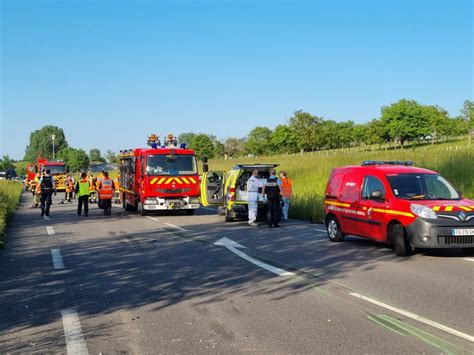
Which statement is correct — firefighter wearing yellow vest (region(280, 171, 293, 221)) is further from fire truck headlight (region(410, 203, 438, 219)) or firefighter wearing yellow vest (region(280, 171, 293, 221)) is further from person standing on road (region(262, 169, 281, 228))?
fire truck headlight (region(410, 203, 438, 219))

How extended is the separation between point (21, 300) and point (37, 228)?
34.5 ft

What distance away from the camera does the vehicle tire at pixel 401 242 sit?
10.4m

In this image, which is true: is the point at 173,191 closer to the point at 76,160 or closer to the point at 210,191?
the point at 210,191

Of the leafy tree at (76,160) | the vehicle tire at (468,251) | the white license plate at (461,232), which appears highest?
the leafy tree at (76,160)

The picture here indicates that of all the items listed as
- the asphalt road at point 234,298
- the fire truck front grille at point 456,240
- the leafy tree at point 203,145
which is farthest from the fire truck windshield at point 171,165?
the leafy tree at point 203,145

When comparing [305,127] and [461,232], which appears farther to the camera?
[305,127]

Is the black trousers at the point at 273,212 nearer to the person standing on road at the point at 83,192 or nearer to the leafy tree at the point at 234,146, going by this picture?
the person standing on road at the point at 83,192

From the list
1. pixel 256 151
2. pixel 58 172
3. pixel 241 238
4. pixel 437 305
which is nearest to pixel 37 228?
pixel 241 238

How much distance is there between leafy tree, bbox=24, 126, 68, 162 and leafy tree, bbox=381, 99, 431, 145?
4341 inches

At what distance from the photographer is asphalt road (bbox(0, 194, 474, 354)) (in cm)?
538

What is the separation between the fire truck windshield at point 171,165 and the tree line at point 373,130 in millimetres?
65376

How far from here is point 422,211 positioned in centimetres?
1023

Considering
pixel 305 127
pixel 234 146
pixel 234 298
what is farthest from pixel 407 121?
pixel 234 298

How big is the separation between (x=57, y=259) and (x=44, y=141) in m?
169
